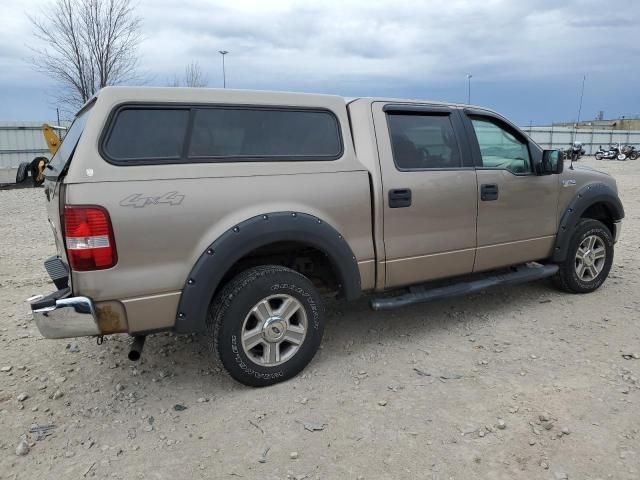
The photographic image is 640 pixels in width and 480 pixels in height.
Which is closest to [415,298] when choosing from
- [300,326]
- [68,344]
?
[300,326]

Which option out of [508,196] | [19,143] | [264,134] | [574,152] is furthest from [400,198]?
[19,143]

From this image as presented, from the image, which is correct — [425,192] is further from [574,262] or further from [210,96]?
[574,262]

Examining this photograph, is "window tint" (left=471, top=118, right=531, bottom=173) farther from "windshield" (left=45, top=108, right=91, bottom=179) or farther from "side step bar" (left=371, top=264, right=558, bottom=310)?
"windshield" (left=45, top=108, right=91, bottom=179)

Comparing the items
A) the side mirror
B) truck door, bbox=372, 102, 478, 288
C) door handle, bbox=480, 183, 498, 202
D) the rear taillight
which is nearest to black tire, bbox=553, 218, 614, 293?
the side mirror

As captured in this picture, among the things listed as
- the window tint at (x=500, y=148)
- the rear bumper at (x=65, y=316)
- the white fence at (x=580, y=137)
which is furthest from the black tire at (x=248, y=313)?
the white fence at (x=580, y=137)

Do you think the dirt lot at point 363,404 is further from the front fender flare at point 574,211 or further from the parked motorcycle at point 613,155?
the parked motorcycle at point 613,155

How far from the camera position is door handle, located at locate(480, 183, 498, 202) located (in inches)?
157

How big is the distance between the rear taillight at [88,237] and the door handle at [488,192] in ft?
9.31

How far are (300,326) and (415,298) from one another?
39.5 inches

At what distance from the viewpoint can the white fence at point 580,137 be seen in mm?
40100

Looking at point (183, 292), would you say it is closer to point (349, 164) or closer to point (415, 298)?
point (349, 164)

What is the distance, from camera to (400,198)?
354 centimetres

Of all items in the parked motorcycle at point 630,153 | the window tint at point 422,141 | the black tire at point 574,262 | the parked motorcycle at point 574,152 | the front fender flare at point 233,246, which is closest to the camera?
the front fender flare at point 233,246

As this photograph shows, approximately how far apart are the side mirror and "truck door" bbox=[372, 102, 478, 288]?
0.84m
